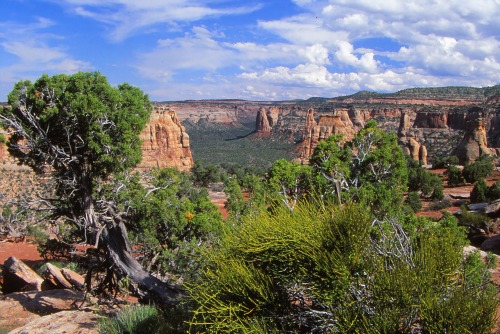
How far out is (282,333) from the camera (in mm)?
5336

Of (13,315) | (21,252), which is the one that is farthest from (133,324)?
(21,252)

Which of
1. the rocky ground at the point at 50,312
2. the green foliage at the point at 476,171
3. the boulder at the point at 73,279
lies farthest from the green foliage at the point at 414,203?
the boulder at the point at 73,279

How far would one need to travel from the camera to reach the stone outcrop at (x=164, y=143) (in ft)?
252

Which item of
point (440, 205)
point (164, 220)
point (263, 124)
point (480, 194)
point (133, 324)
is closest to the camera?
point (133, 324)

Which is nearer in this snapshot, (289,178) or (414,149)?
(289,178)

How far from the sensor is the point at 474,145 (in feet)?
188

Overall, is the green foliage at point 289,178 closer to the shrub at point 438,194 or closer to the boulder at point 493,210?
the boulder at point 493,210

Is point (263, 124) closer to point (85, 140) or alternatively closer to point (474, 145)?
point (474, 145)

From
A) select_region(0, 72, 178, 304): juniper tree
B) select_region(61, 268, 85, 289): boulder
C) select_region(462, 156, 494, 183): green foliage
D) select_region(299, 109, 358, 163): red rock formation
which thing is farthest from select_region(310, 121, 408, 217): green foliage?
select_region(299, 109, 358, 163): red rock formation

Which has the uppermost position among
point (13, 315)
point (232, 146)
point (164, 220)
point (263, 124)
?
point (164, 220)

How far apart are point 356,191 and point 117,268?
6.67 m

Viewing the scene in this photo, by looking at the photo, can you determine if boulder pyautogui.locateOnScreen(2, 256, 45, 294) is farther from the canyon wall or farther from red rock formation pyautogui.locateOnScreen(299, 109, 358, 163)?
red rock formation pyautogui.locateOnScreen(299, 109, 358, 163)

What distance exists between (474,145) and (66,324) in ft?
195

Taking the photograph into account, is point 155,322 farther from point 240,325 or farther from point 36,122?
point 36,122
